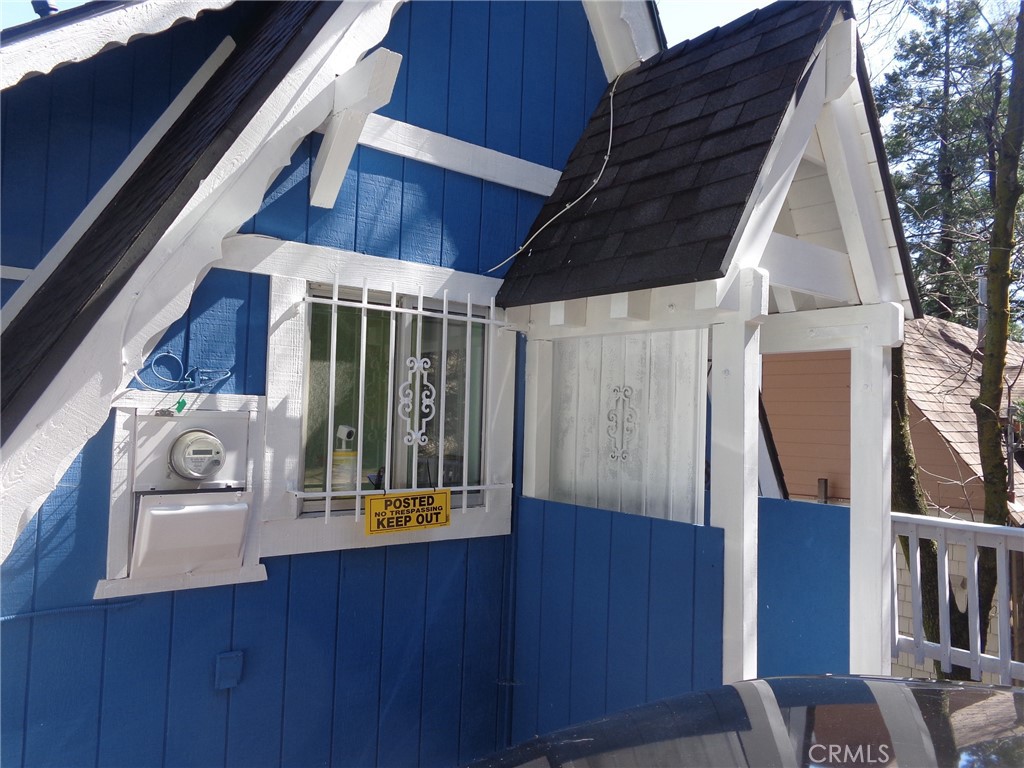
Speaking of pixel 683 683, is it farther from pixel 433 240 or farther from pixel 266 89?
pixel 266 89

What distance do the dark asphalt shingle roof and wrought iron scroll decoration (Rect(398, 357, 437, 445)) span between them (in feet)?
1.74

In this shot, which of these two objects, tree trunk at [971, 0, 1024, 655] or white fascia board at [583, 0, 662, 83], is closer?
white fascia board at [583, 0, 662, 83]

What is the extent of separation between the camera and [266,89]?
237 centimetres

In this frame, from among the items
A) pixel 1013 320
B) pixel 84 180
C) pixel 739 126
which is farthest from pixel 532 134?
pixel 1013 320

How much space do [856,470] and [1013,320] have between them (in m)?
10.8

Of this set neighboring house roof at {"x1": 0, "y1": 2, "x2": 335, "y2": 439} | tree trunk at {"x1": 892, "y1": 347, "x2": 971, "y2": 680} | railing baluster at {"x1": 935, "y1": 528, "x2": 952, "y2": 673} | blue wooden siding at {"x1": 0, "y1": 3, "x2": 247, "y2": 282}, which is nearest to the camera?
neighboring house roof at {"x1": 0, "y1": 2, "x2": 335, "y2": 439}

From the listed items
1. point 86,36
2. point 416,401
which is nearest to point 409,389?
point 416,401

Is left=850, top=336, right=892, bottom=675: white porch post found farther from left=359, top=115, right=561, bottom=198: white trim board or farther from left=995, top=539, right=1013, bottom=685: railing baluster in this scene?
left=359, top=115, right=561, bottom=198: white trim board

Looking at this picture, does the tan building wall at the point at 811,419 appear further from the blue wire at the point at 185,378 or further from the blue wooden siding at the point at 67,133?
the blue wooden siding at the point at 67,133

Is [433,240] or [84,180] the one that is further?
[433,240]

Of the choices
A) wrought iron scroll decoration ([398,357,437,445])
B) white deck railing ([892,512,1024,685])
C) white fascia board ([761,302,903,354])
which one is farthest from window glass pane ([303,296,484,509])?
white deck railing ([892,512,1024,685])

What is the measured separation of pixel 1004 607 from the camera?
12.7ft

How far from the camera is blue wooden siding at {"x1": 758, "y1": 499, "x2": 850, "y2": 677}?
10.5ft

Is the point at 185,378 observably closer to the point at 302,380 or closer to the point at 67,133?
the point at 302,380
